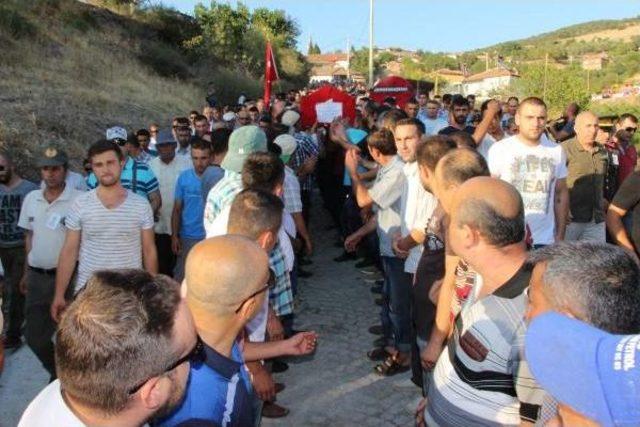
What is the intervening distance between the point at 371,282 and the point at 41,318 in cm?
399

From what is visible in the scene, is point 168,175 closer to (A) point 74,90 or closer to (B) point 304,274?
(B) point 304,274

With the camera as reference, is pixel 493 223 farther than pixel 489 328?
Yes

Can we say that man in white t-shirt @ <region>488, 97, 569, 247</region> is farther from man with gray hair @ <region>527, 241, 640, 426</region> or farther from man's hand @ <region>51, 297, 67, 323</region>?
man's hand @ <region>51, 297, 67, 323</region>

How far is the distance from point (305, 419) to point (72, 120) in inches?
427

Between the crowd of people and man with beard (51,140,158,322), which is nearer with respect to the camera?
the crowd of people

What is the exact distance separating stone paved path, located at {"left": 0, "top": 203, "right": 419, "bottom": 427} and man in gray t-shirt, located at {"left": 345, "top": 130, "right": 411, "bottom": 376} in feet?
0.56

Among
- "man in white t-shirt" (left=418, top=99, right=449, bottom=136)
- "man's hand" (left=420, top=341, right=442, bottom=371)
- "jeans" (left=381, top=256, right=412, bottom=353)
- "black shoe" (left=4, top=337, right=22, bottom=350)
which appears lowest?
"black shoe" (left=4, top=337, right=22, bottom=350)

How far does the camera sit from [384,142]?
5.14m

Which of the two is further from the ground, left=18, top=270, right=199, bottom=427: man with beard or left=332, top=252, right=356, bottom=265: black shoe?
left=18, top=270, right=199, bottom=427: man with beard

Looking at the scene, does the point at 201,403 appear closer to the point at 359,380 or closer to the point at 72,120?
the point at 359,380

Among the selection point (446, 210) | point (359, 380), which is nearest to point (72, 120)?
point (359, 380)

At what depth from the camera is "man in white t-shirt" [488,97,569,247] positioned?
4934mm

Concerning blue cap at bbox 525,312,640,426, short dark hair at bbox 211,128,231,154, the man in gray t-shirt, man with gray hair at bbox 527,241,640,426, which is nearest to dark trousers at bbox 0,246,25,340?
short dark hair at bbox 211,128,231,154

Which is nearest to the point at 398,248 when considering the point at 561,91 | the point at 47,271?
the point at 47,271
